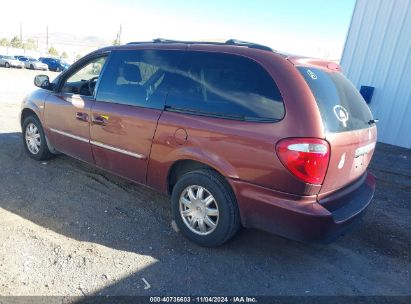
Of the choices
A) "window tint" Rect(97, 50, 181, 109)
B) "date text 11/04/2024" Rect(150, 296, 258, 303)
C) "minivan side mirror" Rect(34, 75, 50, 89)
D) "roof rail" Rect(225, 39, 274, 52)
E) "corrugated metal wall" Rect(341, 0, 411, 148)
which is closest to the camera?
"date text 11/04/2024" Rect(150, 296, 258, 303)

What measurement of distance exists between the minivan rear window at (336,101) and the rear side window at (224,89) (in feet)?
1.11

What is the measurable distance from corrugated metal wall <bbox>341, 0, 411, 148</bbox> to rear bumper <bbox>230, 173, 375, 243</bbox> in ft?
22.3

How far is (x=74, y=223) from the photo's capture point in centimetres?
362

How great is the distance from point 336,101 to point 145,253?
220 centimetres

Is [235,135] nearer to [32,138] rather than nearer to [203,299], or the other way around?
[203,299]

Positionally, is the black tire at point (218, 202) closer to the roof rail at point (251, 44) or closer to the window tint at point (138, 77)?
the window tint at point (138, 77)

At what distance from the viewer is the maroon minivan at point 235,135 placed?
274 centimetres

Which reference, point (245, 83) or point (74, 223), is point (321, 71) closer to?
point (245, 83)

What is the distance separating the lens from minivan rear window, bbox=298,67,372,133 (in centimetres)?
282

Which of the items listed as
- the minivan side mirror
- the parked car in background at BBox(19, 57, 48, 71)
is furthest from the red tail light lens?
the parked car in background at BBox(19, 57, 48, 71)

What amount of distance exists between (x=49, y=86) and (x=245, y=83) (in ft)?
10.6

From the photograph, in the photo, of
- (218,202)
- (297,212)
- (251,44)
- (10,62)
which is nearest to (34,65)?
(10,62)

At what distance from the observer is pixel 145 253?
322cm

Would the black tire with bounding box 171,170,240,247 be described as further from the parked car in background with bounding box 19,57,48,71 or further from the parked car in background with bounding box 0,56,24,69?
the parked car in background with bounding box 19,57,48,71
